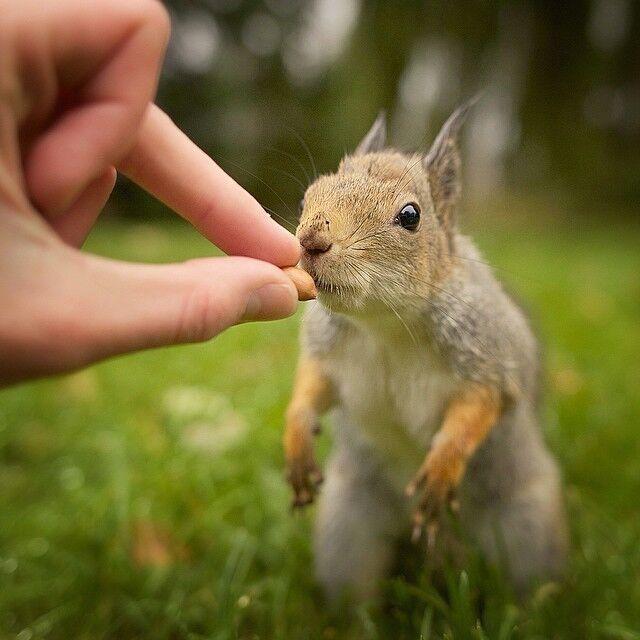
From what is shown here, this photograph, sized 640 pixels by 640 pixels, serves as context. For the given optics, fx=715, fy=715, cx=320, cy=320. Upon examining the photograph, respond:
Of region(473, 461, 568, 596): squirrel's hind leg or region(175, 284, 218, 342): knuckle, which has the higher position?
region(175, 284, 218, 342): knuckle

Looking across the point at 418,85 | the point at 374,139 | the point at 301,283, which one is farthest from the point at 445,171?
the point at 418,85

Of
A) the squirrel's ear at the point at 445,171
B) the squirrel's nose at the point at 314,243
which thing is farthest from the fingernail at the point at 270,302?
the squirrel's ear at the point at 445,171

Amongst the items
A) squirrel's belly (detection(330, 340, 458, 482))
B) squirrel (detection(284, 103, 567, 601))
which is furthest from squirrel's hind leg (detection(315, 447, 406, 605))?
squirrel's belly (detection(330, 340, 458, 482))

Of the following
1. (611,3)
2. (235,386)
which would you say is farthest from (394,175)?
(611,3)

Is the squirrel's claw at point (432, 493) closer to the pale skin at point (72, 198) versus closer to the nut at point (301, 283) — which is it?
the nut at point (301, 283)

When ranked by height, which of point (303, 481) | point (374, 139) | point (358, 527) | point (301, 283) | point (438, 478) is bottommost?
point (358, 527)

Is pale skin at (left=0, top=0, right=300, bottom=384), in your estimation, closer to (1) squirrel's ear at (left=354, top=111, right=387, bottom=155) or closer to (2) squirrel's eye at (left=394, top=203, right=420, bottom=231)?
(2) squirrel's eye at (left=394, top=203, right=420, bottom=231)

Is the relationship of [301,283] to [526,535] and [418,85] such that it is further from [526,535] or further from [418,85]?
[418,85]
